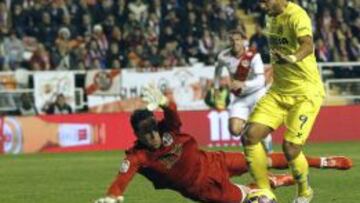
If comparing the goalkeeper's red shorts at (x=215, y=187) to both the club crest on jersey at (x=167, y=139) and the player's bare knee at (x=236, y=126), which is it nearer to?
the club crest on jersey at (x=167, y=139)

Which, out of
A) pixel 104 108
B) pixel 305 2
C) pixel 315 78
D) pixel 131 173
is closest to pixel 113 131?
pixel 104 108

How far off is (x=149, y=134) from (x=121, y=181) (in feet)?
1.87

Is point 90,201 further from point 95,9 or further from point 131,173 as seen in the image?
point 95,9

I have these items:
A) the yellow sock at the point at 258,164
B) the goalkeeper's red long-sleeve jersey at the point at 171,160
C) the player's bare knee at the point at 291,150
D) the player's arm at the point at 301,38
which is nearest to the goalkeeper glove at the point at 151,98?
the goalkeeper's red long-sleeve jersey at the point at 171,160

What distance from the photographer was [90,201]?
42.5ft

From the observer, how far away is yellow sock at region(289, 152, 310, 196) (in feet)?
38.4

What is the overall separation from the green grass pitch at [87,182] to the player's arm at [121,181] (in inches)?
108

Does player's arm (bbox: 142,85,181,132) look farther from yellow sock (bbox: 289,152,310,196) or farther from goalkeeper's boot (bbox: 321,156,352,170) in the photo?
goalkeeper's boot (bbox: 321,156,352,170)

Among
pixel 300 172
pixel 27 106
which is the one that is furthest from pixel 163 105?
pixel 27 106

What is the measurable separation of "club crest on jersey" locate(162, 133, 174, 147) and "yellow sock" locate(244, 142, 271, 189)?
1.33m

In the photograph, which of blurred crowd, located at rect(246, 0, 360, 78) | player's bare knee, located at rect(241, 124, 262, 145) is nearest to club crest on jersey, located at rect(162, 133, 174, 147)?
player's bare knee, located at rect(241, 124, 262, 145)

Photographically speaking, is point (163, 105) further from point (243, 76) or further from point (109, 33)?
point (109, 33)

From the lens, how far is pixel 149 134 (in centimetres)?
1025

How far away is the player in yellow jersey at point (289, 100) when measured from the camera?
1170cm
